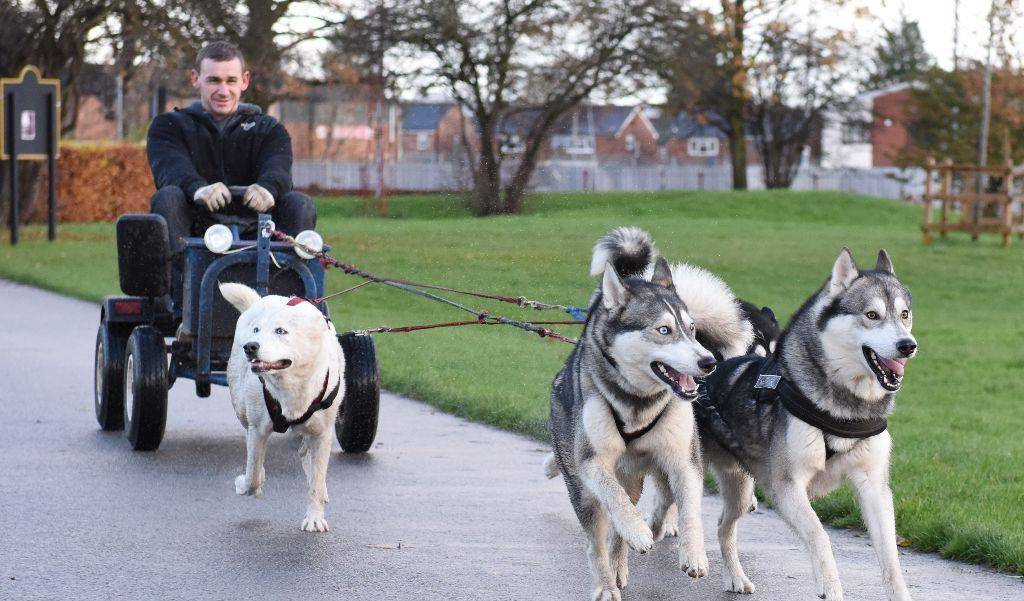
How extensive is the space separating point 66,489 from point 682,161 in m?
91.3

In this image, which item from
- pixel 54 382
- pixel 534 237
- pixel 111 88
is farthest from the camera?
pixel 111 88

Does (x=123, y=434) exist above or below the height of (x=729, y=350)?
below

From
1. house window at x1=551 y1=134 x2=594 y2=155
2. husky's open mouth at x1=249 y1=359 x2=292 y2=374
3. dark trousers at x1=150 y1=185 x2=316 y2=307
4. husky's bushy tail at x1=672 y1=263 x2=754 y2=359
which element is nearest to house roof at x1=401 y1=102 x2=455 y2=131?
house window at x1=551 y1=134 x2=594 y2=155

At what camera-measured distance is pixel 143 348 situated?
8945 millimetres

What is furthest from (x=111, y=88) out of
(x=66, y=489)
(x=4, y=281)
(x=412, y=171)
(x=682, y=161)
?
(x=66, y=489)

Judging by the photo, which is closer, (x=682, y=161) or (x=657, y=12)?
(x=657, y=12)

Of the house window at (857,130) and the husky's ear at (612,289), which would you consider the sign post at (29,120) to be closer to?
the husky's ear at (612,289)

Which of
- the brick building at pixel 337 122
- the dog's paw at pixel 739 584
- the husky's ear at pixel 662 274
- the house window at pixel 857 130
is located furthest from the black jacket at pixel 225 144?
the house window at pixel 857 130

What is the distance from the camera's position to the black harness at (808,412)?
18.7 ft

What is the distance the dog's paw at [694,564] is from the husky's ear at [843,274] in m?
1.23

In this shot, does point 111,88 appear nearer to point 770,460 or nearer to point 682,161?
point 682,161

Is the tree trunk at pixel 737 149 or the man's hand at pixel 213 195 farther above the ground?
the tree trunk at pixel 737 149

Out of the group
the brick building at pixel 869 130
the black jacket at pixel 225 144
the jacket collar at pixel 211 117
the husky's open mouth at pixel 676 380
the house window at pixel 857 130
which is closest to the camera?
the husky's open mouth at pixel 676 380

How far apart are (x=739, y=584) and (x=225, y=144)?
16.1ft
